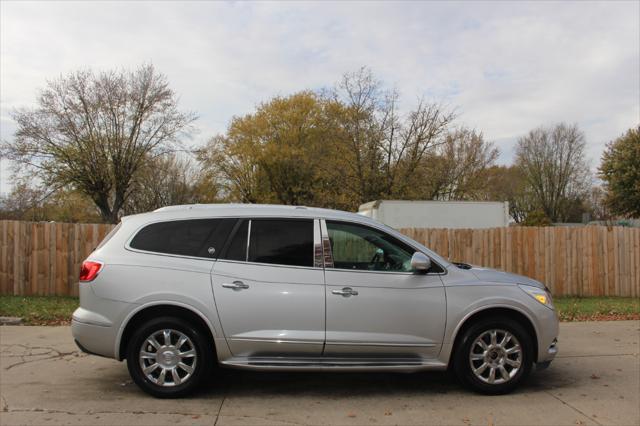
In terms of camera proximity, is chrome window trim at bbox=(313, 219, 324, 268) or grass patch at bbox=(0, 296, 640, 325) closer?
chrome window trim at bbox=(313, 219, 324, 268)

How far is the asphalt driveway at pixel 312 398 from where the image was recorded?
15.2 feet

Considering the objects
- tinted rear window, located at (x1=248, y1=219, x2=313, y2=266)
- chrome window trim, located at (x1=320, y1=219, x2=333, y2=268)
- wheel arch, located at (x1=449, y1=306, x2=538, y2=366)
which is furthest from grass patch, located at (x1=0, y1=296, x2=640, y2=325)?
chrome window trim, located at (x1=320, y1=219, x2=333, y2=268)

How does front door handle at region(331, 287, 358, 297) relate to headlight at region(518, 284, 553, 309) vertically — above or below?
above

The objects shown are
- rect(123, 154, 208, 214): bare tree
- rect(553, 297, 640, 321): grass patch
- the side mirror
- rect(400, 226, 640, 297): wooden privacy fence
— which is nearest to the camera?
the side mirror

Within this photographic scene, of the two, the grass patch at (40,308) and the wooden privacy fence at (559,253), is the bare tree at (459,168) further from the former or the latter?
the grass patch at (40,308)

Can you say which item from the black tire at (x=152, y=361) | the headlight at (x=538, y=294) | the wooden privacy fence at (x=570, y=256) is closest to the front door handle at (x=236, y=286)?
the black tire at (x=152, y=361)

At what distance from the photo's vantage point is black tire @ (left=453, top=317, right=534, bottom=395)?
5.22 meters

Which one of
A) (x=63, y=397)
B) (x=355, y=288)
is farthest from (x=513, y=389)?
(x=63, y=397)

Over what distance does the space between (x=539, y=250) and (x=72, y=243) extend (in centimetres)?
1133

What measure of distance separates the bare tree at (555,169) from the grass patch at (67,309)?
43.7 meters

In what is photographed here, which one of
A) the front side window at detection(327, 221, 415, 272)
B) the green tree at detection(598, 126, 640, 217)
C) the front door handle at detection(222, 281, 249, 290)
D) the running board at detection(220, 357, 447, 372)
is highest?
the green tree at detection(598, 126, 640, 217)

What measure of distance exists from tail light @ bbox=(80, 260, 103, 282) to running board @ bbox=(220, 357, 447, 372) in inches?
58.5

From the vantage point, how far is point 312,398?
5.17 meters

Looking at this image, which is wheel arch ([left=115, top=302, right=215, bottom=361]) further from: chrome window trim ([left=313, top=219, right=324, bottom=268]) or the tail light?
chrome window trim ([left=313, top=219, right=324, bottom=268])
